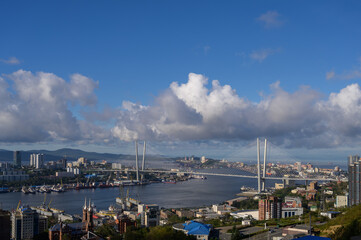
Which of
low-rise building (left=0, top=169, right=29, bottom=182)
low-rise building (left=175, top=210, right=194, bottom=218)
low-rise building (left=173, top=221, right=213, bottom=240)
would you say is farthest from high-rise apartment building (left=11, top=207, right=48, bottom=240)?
low-rise building (left=0, top=169, right=29, bottom=182)

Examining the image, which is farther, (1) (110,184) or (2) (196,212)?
(1) (110,184)

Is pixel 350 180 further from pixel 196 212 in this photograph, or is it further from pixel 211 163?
pixel 211 163

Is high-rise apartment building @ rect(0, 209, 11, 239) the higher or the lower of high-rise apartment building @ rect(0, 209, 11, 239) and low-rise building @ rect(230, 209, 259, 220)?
the higher

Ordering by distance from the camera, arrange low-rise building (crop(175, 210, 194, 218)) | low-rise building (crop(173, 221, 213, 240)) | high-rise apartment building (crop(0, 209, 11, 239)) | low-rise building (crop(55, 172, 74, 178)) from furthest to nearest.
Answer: low-rise building (crop(55, 172, 74, 178)), low-rise building (crop(175, 210, 194, 218)), low-rise building (crop(173, 221, 213, 240)), high-rise apartment building (crop(0, 209, 11, 239))

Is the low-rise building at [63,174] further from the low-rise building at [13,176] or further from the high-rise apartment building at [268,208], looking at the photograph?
the high-rise apartment building at [268,208]

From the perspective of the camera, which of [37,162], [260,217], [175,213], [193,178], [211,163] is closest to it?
[260,217]

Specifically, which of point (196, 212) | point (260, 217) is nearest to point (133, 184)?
point (196, 212)

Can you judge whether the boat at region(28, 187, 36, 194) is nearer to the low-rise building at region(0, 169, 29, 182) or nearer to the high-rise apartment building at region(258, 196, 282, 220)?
the low-rise building at region(0, 169, 29, 182)

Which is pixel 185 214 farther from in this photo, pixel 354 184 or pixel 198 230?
pixel 354 184

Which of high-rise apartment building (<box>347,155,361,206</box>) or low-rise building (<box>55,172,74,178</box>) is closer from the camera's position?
high-rise apartment building (<box>347,155,361,206</box>)

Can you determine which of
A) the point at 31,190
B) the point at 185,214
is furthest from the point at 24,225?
the point at 31,190

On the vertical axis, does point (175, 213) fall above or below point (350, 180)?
below
